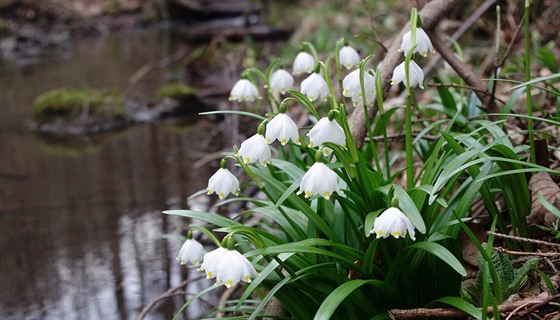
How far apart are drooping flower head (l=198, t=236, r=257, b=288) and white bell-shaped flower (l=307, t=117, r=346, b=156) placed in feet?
1.24

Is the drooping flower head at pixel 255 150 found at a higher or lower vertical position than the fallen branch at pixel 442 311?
higher

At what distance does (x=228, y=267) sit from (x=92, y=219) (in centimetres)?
310

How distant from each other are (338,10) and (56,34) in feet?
28.6

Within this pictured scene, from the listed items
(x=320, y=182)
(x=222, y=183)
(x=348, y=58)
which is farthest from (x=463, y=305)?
(x=348, y=58)

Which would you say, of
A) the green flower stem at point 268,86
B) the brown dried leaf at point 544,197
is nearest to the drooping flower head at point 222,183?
the green flower stem at point 268,86

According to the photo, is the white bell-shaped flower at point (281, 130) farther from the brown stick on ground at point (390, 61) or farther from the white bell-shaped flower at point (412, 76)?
the brown stick on ground at point (390, 61)

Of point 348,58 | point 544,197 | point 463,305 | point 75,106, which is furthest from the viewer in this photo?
point 75,106

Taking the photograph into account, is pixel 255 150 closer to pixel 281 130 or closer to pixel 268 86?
pixel 281 130

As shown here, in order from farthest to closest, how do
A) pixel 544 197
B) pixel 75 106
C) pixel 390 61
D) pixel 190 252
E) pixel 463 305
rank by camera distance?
pixel 75 106
pixel 390 61
pixel 544 197
pixel 190 252
pixel 463 305

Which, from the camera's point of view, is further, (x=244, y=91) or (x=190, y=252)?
(x=244, y=91)

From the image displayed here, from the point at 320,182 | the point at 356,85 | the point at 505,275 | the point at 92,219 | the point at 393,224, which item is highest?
the point at 356,85

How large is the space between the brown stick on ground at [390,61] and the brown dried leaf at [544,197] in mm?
686

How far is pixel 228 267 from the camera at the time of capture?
1.58 meters

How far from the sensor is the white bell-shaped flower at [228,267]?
1581mm
